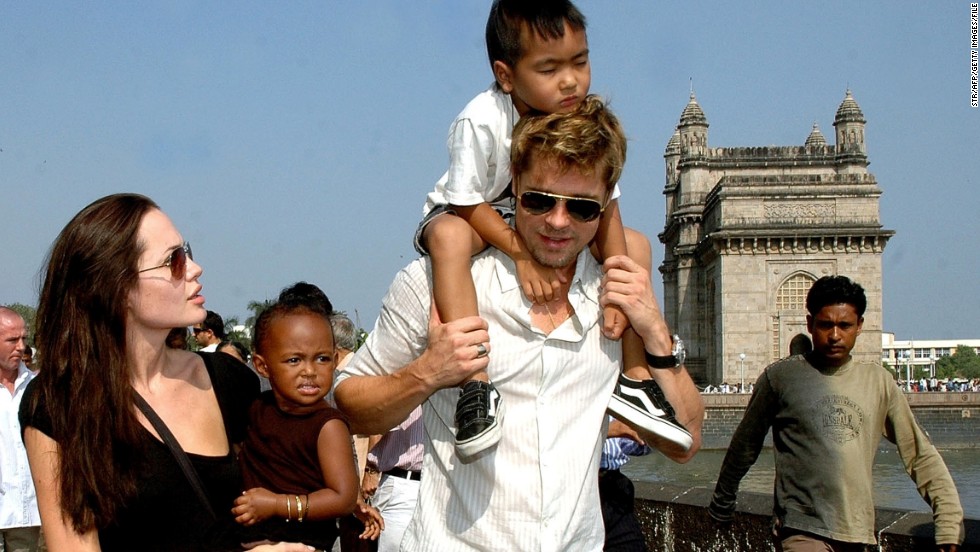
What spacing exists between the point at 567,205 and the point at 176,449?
120cm

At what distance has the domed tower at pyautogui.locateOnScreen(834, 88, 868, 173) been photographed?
58688 millimetres

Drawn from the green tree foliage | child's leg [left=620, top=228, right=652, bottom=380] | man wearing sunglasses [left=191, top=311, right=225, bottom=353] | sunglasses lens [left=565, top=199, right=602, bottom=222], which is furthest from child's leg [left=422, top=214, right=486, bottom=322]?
the green tree foliage

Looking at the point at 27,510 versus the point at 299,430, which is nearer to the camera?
the point at 299,430

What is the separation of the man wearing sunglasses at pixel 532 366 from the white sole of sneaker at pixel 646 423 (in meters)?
0.04

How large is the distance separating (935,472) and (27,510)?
5798 millimetres

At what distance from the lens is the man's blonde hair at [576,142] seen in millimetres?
2918

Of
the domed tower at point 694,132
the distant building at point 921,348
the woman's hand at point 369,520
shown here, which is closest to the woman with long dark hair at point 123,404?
the woman's hand at point 369,520

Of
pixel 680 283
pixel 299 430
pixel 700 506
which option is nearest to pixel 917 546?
pixel 700 506

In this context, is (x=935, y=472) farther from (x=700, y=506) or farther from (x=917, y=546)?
(x=700, y=506)

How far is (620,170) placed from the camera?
9.96 feet

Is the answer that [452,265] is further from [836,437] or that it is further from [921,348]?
[921,348]

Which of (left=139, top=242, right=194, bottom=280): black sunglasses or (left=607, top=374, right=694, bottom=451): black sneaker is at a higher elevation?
(left=139, top=242, right=194, bottom=280): black sunglasses

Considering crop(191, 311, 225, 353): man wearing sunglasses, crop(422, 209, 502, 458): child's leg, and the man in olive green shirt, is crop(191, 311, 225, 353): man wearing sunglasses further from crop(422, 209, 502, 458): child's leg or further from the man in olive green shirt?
crop(422, 209, 502, 458): child's leg

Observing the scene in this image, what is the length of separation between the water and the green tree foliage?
122021 millimetres
